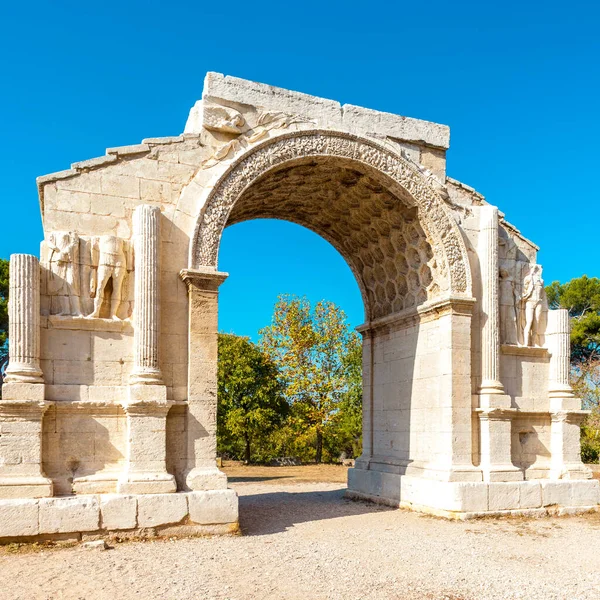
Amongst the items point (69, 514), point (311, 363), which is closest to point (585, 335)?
point (311, 363)

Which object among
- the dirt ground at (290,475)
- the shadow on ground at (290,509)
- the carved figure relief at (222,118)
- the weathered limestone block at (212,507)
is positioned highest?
the carved figure relief at (222,118)

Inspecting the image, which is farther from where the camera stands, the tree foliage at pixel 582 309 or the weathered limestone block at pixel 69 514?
the tree foliage at pixel 582 309

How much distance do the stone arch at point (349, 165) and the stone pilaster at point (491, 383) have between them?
0.47m

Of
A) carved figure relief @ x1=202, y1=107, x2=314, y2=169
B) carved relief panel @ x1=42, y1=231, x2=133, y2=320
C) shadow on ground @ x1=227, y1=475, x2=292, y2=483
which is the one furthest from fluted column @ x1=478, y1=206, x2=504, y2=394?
shadow on ground @ x1=227, y1=475, x2=292, y2=483

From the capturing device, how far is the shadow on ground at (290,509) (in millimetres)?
10594

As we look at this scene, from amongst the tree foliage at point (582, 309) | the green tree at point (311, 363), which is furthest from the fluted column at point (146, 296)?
the tree foliage at point (582, 309)

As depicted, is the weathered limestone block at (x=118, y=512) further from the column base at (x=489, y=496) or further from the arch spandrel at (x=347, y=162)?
the column base at (x=489, y=496)

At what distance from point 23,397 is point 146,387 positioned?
158 cm

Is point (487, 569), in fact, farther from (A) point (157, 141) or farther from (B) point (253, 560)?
(A) point (157, 141)

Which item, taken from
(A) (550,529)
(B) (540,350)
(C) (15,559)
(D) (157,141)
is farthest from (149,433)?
(B) (540,350)

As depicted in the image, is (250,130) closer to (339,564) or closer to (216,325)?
(216,325)

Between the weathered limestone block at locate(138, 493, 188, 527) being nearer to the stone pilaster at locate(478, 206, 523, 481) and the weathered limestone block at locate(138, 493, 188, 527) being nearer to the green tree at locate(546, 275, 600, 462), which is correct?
the stone pilaster at locate(478, 206, 523, 481)

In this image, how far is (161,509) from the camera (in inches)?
362

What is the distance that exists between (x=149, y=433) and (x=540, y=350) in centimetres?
721
